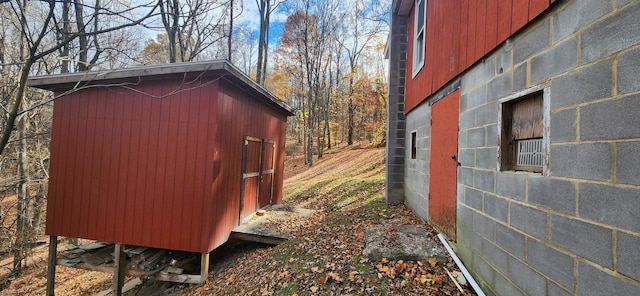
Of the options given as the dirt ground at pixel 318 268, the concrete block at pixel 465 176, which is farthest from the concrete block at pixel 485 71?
the dirt ground at pixel 318 268

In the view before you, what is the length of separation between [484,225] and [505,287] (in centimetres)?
A: 60

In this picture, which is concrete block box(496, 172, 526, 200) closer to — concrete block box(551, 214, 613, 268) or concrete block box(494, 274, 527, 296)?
concrete block box(551, 214, 613, 268)

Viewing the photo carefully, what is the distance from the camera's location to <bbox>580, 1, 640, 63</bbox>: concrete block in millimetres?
A: 1465

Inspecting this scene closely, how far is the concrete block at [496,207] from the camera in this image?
260cm

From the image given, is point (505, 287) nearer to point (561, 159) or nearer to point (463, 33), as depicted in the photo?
point (561, 159)

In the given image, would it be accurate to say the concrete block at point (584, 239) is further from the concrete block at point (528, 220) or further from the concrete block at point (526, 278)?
the concrete block at point (526, 278)

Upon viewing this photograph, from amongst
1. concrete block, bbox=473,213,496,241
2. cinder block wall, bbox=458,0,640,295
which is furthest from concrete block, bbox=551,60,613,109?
concrete block, bbox=473,213,496,241

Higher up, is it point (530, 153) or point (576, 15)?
point (576, 15)

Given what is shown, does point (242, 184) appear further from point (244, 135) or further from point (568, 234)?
point (568, 234)

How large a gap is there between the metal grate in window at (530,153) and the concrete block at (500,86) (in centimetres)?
49

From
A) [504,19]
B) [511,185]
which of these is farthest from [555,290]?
[504,19]

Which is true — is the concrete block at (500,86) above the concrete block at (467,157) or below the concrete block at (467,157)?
→ above

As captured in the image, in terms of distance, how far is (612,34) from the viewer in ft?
5.21

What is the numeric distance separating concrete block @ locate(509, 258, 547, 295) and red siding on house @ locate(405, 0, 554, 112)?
194 cm
